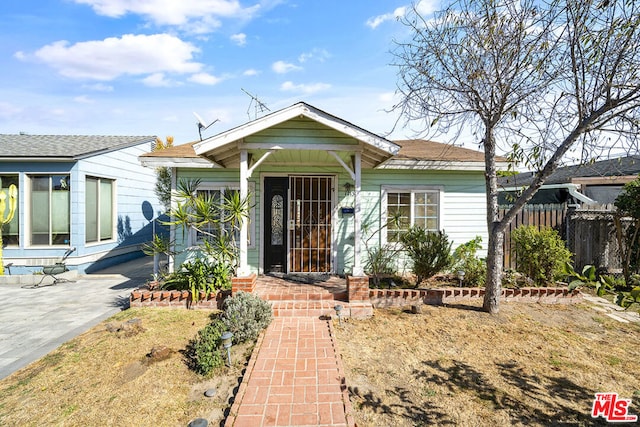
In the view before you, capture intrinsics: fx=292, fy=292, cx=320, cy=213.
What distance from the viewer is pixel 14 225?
28.2 feet

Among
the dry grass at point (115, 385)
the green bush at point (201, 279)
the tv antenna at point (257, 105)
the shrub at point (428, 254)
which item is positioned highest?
the tv antenna at point (257, 105)

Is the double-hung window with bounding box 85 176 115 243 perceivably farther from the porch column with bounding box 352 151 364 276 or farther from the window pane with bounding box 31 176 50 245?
the porch column with bounding box 352 151 364 276

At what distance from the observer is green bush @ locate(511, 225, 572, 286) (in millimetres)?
6258

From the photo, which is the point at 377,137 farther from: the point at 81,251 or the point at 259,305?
the point at 81,251

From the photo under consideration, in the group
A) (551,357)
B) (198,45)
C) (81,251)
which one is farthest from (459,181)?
(81,251)

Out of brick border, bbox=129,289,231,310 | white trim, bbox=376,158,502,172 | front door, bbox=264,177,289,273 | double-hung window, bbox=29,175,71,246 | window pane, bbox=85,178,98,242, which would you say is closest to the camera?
brick border, bbox=129,289,231,310

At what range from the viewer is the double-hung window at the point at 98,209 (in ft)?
30.3

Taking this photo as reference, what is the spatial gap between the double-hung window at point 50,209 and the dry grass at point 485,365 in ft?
29.7

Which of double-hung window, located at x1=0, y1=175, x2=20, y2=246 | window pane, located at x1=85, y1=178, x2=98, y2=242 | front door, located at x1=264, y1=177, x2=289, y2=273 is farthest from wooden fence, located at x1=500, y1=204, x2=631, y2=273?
double-hung window, located at x1=0, y1=175, x2=20, y2=246

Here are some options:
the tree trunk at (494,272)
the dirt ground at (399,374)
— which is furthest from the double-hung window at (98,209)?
the tree trunk at (494,272)

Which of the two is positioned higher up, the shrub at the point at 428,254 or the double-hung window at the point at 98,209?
the double-hung window at the point at 98,209

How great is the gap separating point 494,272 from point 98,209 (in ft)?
37.5

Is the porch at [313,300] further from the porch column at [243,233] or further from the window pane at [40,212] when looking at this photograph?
the window pane at [40,212]

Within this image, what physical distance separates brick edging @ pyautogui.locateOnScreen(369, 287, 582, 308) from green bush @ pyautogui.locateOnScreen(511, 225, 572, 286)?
1.29 feet
